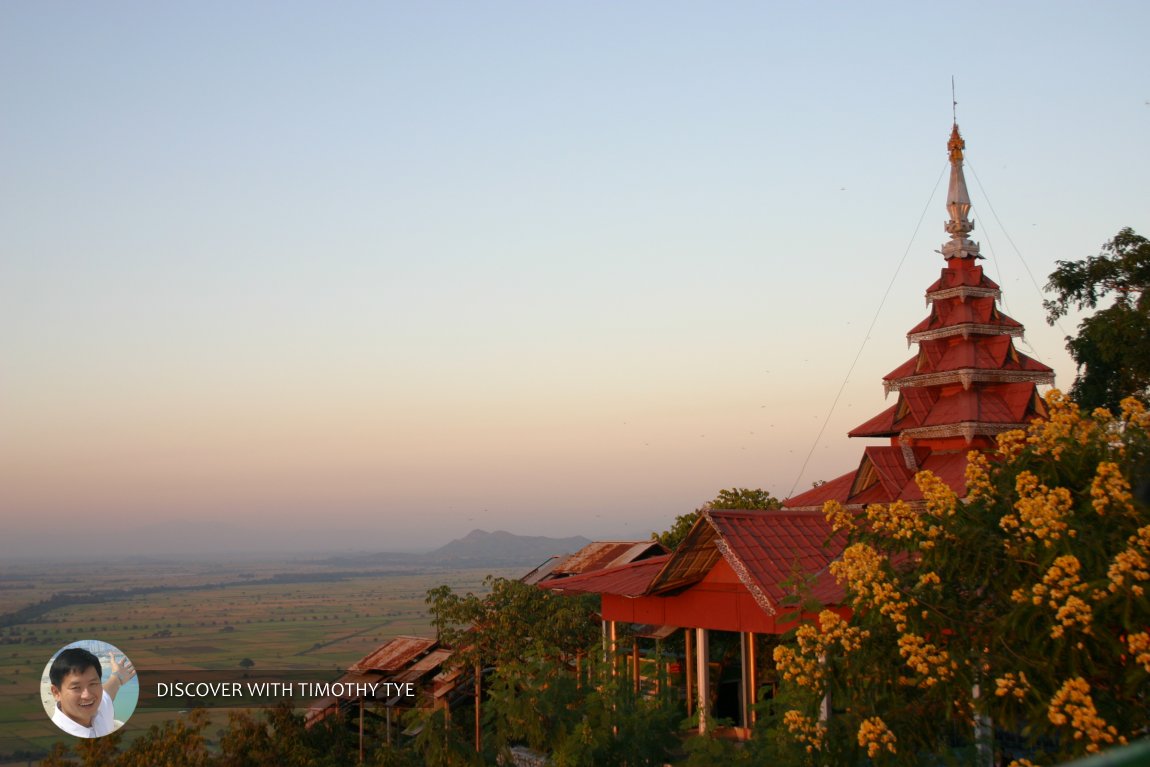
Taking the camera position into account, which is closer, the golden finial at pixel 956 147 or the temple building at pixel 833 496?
the temple building at pixel 833 496

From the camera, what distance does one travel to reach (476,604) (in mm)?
27188

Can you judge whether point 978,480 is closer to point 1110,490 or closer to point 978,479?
point 978,479

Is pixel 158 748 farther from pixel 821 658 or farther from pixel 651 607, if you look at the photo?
pixel 821 658

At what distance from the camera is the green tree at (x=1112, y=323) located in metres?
19.8

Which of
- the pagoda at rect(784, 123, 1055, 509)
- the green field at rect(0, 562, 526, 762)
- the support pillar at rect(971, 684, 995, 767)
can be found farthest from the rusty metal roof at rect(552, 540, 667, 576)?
the support pillar at rect(971, 684, 995, 767)

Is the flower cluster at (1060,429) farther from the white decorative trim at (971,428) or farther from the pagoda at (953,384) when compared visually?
the white decorative trim at (971,428)

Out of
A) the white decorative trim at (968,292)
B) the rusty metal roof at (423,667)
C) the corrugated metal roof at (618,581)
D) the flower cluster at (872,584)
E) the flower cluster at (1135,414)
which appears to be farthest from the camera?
the rusty metal roof at (423,667)

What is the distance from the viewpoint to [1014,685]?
7582 millimetres

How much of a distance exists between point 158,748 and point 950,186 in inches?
810

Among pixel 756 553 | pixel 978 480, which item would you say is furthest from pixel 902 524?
pixel 756 553

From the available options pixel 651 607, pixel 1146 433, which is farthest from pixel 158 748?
pixel 1146 433

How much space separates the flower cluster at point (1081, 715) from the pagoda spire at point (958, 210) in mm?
17917

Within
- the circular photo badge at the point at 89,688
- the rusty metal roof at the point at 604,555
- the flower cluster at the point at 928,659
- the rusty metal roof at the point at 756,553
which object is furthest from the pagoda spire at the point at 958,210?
the circular photo badge at the point at 89,688

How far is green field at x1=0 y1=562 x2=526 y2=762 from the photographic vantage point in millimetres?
62938
